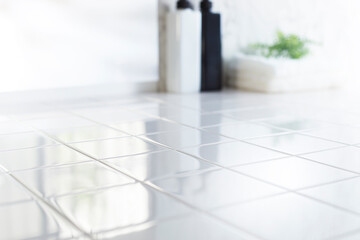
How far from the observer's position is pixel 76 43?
240 cm

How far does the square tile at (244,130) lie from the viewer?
1612 mm

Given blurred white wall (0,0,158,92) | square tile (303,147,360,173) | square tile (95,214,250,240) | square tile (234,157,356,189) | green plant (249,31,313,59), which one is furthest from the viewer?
green plant (249,31,313,59)

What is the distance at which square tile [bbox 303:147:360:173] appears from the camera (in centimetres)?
126

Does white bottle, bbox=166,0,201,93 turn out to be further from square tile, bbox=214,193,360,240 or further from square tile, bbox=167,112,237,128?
square tile, bbox=214,193,360,240

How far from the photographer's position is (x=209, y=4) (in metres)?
2.66

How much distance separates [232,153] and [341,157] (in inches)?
10.9

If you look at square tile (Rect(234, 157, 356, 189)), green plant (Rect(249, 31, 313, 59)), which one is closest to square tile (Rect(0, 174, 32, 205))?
square tile (Rect(234, 157, 356, 189))

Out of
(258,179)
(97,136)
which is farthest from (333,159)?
(97,136)

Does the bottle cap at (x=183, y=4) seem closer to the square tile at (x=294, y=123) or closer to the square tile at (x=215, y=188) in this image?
the square tile at (x=294, y=123)

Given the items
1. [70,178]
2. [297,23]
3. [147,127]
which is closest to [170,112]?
[147,127]

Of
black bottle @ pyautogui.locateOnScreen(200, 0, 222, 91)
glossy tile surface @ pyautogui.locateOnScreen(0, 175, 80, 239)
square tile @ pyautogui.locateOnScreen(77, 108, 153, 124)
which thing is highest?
black bottle @ pyautogui.locateOnScreen(200, 0, 222, 91)

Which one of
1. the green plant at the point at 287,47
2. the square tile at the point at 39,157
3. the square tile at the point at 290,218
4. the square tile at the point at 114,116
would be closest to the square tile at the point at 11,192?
the square tile at the point at 39,157

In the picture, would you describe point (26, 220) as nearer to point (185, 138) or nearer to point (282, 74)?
point (185, 138)

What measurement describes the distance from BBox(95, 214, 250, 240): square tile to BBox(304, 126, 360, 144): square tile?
0.78 m
